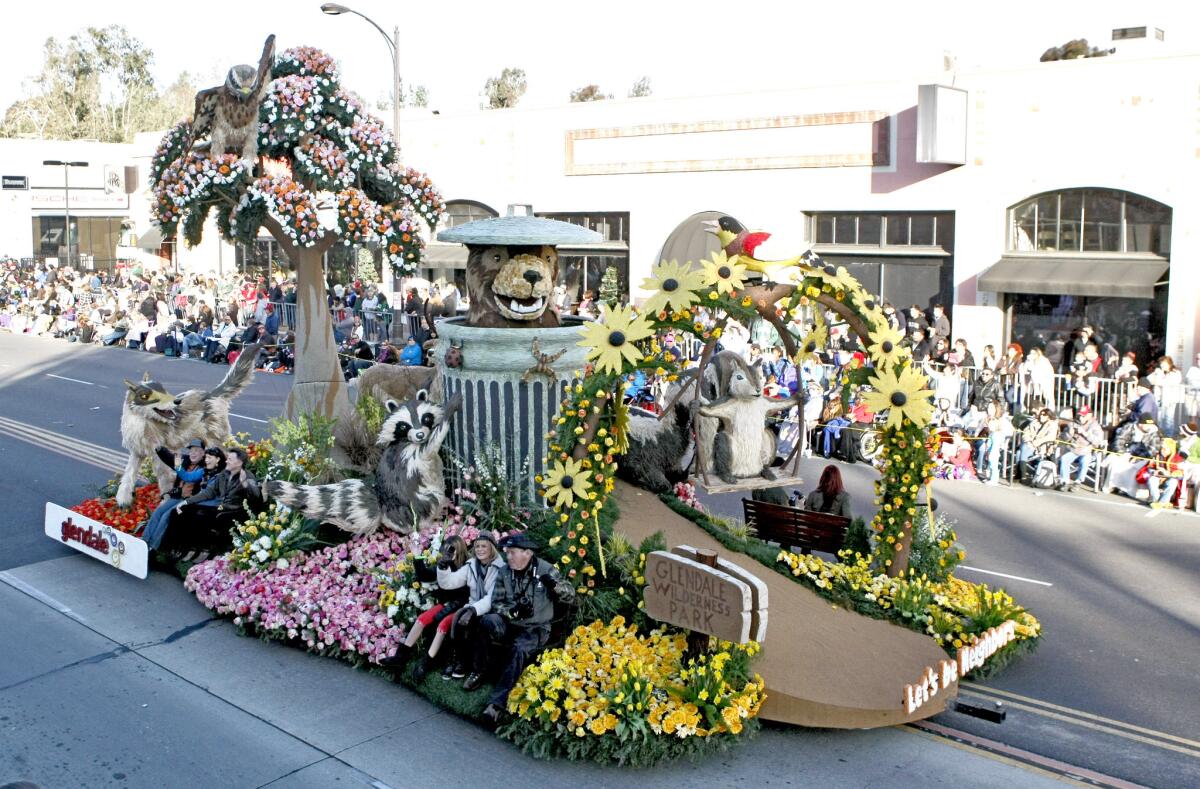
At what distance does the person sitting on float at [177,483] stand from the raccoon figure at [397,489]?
1669 mm

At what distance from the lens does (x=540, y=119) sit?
98.5 ft

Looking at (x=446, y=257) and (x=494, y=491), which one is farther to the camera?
(x=446, y=257)

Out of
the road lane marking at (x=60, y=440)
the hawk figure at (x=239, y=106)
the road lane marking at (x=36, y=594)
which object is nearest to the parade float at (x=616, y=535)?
the hawk figure at (x=239, y=106)

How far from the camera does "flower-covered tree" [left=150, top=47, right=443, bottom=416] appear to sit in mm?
12484

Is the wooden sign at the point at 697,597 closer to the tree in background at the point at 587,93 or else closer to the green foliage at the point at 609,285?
the green foliage at the point at 609,285

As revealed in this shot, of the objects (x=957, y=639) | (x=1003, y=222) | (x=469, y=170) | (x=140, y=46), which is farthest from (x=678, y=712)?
(x=140, y=46)

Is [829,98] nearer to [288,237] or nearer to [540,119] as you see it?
[540,119]

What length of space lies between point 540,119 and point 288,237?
17545 millimetres

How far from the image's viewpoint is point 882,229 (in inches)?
955

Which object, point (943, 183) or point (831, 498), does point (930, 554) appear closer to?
point (831, 498)

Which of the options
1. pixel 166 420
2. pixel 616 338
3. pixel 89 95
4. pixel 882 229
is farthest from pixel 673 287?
pixel 89 95

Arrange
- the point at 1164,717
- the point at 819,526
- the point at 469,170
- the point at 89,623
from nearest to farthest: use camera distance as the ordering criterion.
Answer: the point at 1164,717 → the point at 89,623 → the point at 819,526 → the point at 469,170

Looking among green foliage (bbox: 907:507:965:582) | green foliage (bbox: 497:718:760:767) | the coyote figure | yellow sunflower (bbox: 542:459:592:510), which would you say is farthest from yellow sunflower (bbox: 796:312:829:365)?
the coyote figure

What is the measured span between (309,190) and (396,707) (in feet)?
21.3
